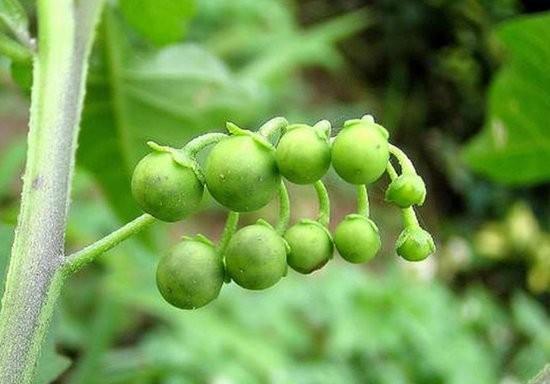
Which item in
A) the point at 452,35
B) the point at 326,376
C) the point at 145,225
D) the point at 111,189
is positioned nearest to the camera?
the point at 145,225

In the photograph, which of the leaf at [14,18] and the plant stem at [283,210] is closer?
the plant stem at [283,210]

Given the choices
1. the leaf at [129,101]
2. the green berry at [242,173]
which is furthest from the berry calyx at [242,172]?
the leaf at [129,101]

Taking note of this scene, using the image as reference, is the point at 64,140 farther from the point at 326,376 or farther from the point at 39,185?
the point at 326,376

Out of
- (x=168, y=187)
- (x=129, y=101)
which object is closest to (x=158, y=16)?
(x=129, y=101)

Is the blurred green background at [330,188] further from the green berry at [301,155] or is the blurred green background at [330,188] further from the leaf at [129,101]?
the green berry at [301,155]

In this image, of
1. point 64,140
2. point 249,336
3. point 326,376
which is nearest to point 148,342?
point 249,336

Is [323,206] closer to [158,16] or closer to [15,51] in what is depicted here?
[15,51]

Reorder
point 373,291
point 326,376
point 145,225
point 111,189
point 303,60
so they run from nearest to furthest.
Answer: point 145,225
point 111,189
point 326,376
point 373,291
point 303,60
